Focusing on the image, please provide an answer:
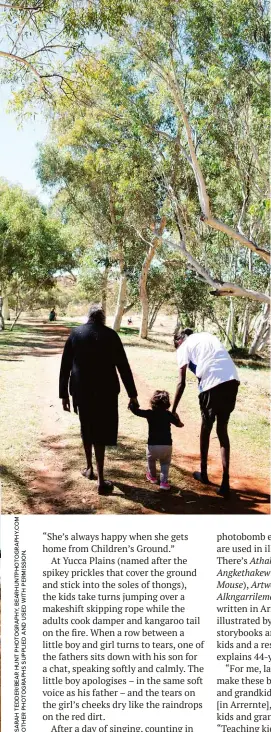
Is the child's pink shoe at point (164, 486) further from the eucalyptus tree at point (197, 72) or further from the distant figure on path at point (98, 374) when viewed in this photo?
the eucalyptus tree at point (197, 72)

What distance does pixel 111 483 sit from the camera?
4.13m

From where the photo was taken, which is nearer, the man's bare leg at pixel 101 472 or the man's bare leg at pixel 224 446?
the man's bare leg at pixel 101 472

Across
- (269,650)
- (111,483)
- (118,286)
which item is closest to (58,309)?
(118,286)

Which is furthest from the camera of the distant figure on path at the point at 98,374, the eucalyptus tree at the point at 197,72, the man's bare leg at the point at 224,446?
the eucalyptus tree at the point at 197,72

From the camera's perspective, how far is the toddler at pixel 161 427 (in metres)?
3.94

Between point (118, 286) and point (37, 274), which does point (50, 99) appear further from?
point (118, 286)

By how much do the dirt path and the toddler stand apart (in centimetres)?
24

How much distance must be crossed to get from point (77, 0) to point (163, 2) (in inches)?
83.9

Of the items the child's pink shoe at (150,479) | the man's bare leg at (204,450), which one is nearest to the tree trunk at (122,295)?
the man's bare leg at (204,450)

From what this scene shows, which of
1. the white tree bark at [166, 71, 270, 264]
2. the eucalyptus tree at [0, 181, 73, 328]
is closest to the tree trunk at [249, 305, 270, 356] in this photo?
the eucalyptus tree at [0, 181, 73, 328]

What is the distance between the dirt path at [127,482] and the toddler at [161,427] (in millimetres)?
244

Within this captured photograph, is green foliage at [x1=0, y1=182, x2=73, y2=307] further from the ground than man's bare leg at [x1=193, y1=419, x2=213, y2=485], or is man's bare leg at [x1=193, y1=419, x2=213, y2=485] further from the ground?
green foliage at [x1=0, y1=182, x2=73, y2=307]

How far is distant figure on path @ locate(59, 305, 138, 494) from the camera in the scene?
377 centimetres

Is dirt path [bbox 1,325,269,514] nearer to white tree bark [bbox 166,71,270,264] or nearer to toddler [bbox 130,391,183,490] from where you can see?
toddler [bbox 130,391,183,490]
